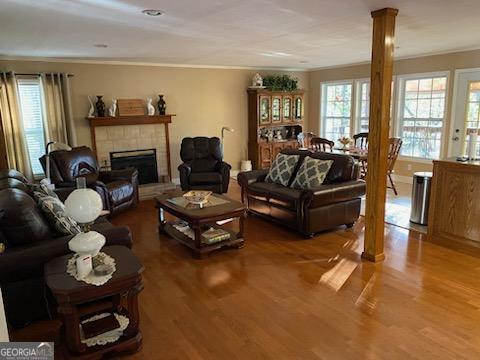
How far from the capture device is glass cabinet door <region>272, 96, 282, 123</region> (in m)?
8.03

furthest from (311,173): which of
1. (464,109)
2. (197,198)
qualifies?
(464,109)

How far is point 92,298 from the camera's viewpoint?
2102mm

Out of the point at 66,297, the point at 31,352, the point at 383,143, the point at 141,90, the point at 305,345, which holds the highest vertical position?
the point at 141,90

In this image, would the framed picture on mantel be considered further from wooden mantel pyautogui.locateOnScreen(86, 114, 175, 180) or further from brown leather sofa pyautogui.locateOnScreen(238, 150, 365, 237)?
brown leather sofa pyautogui.locateOnScreen(238, 150, 365, 237)

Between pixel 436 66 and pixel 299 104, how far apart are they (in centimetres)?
294

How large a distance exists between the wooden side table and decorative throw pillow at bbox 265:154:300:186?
284 cm

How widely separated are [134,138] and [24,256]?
14.5 feet

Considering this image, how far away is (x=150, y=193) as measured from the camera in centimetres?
655

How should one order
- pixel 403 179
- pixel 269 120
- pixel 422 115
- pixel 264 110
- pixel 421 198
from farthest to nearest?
pixel 269 120, pixel 264 110, pixel 403 179, pixel 422 115, pixel 421 198

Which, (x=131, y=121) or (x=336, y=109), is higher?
(x=336, y=109)

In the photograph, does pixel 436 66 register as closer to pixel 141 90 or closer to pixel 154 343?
pixel 141 90

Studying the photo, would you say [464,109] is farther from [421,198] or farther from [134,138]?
[134,138]

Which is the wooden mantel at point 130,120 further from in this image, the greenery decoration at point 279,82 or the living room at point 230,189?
the greenery decoration at point 279,82

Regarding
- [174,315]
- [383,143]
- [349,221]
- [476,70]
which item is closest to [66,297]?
[174,315]
